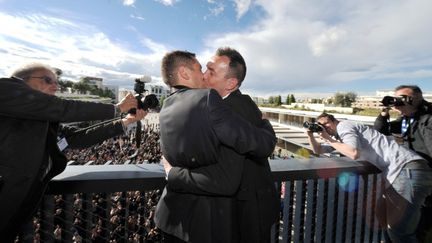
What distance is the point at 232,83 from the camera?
2258mm

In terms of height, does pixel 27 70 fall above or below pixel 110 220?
above

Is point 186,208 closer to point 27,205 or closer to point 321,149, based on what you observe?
point 27,205

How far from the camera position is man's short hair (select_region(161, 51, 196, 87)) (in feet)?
7.17

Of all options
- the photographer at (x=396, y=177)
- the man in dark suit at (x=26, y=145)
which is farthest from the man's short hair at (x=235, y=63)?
the photographer at (x=396, y=177)

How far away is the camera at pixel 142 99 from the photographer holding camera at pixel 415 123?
11.6 feet

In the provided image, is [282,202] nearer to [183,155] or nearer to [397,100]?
[183,155]

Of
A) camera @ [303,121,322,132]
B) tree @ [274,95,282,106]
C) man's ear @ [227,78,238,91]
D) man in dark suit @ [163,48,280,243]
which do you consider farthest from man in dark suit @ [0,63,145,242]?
tree @ [274,95,282,106]

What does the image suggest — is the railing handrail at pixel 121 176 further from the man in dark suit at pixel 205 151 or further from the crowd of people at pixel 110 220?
the man in dark suit at pixel 205 151

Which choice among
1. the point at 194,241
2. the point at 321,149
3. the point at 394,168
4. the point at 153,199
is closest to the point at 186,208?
the point at 194,241

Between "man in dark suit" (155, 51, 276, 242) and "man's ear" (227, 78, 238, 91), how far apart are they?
1.08ft

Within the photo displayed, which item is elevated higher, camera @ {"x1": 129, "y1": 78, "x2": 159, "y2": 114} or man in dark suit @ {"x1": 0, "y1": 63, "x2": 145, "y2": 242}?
camera @ {"x1": 129, "y1": 78, "x2": 159, "y2": 114}

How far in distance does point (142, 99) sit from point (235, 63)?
3.98 feet

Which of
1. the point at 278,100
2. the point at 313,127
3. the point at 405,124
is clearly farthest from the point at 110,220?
the point at 278,100

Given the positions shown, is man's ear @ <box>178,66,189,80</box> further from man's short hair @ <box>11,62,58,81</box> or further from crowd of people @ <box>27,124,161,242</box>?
man's short hair @ <box>11,62,58,81</box>
